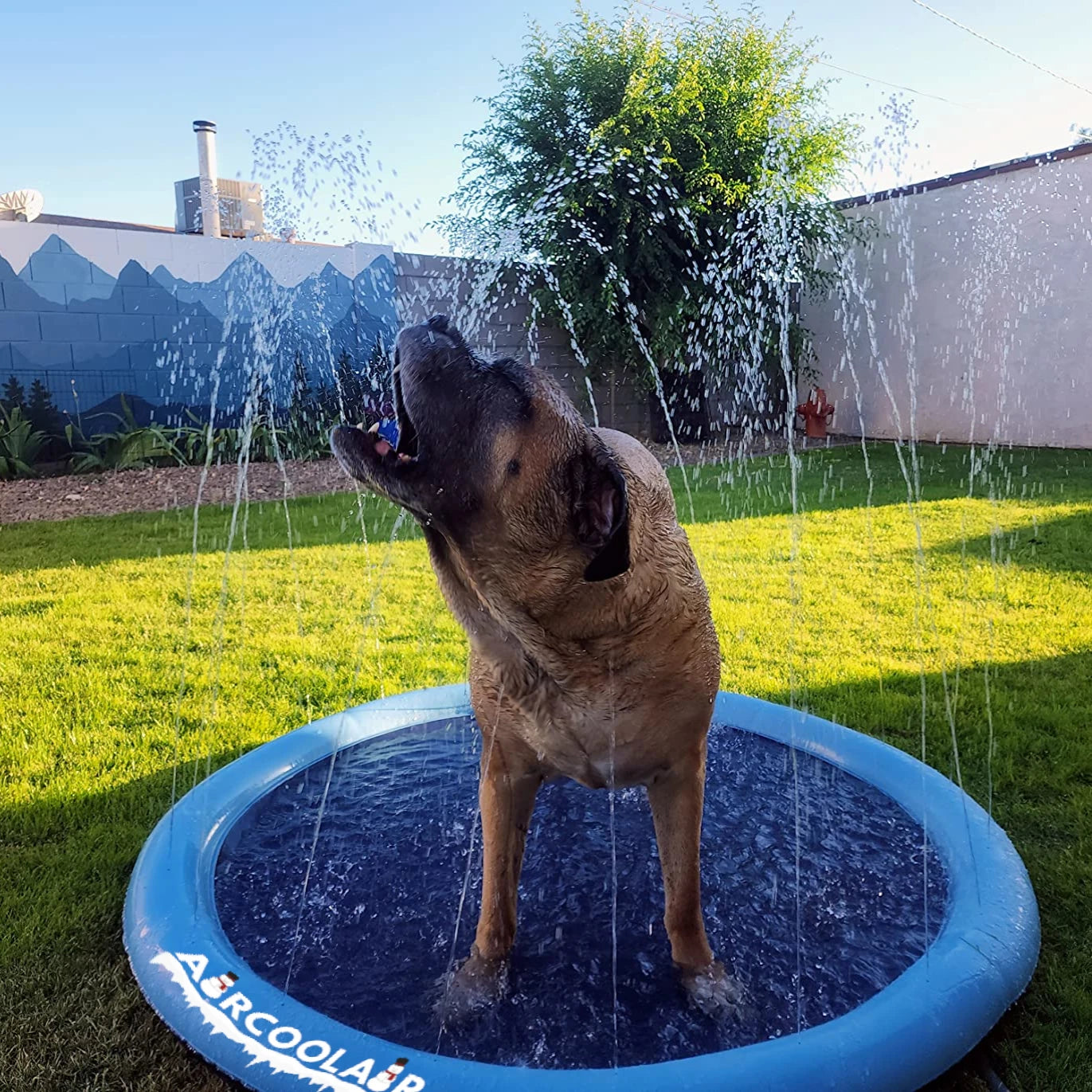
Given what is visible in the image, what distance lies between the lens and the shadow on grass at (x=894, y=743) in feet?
6.53

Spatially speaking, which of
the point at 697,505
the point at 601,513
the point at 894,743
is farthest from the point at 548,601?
the point at 697,505

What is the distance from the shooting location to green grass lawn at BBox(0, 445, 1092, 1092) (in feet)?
7.27

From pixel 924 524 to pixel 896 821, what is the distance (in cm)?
546

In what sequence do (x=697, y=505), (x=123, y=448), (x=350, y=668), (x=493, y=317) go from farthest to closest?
(x=493, y=317) → (x=123, y=448) → (x=697, y=505) → (x=350, y=668)

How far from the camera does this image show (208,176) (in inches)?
538

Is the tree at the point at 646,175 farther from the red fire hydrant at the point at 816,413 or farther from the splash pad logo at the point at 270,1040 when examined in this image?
the splash pad logo at the point at 270,1040

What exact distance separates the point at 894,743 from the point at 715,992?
1779 millimetres

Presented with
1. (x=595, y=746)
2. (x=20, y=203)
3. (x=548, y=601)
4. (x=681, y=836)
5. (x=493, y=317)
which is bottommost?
(x=681, y=836)

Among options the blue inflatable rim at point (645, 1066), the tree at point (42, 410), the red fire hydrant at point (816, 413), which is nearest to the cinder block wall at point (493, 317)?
the red fire hydrant at point (816, 413)

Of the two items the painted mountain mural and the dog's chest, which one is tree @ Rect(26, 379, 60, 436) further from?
the dog's chest

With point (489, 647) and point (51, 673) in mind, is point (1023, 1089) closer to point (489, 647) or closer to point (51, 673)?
point (489, 647)

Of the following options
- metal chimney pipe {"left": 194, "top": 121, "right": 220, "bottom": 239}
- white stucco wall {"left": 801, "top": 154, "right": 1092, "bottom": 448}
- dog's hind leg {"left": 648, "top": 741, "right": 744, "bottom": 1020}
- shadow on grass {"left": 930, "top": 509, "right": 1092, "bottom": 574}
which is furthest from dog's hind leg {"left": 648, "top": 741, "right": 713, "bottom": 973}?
metal chimney pipe {"left": 194, "top": 121, "right": 220, "bottom": 239}

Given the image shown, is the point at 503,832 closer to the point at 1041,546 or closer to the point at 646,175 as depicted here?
the point at 1041,546

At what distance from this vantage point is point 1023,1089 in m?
1.90
